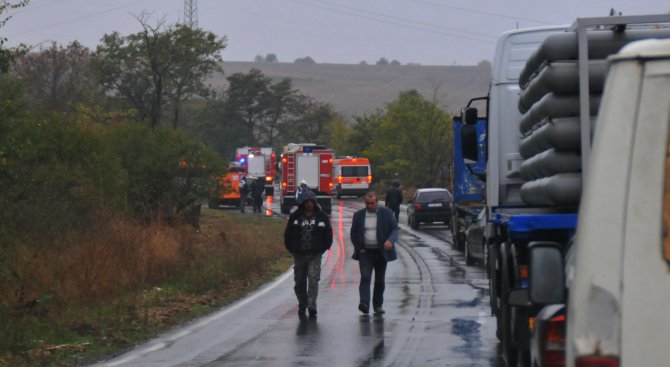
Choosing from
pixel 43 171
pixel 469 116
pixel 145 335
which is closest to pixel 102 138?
pixel 43 171

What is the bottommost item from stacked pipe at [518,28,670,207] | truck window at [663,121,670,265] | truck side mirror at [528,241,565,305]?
truck side mirror at [528,241,565,305]

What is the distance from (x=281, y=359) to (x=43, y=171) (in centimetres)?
1351

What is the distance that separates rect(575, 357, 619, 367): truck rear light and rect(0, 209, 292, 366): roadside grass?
29.7 feet

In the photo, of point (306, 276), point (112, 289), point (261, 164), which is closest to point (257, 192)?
point (261, 164)

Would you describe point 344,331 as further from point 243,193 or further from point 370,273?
point 243,193

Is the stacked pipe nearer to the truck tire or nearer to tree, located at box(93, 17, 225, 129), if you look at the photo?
the truck tire

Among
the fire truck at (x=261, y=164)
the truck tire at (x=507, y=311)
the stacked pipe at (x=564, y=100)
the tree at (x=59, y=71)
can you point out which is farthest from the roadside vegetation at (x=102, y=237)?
the tree at (x=59, y=71)

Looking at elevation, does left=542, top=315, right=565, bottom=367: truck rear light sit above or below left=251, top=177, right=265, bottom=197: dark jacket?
below

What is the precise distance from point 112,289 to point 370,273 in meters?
5.01

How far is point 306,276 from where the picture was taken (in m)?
17.1

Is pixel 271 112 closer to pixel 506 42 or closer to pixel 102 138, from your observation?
pixel 102 138

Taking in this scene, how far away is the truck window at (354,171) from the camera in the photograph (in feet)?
251

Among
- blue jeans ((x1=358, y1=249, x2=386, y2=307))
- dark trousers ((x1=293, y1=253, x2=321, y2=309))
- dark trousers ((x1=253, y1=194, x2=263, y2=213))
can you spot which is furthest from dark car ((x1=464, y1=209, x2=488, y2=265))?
dark trousers ((x1=253, y1=194, x2=263, y2=213))

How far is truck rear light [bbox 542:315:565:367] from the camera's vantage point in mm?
5185
